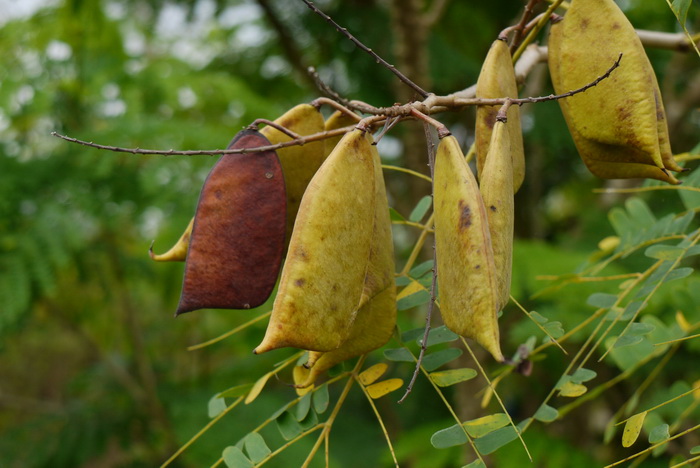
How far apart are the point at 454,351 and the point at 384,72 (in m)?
1.51

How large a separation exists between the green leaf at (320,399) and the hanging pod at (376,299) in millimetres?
50

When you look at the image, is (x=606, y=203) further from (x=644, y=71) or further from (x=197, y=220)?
(x=197, y=220)

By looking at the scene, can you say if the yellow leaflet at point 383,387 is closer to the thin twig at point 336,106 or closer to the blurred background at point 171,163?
the thin twig at point 336,106

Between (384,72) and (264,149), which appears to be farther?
(384,72)

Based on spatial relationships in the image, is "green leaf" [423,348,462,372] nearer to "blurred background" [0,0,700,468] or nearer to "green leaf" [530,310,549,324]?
"green leaf" [530,310,549,324]

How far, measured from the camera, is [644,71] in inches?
22.3

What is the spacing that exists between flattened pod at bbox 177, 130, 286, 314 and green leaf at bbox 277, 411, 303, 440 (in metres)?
0.16

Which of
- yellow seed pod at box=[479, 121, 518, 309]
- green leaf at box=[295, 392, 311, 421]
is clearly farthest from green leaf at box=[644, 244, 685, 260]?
green leaf at box=[295, 392, 311, 421]

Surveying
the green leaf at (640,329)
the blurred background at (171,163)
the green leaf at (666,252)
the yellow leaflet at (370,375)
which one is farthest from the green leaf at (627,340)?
the blurred background at (171,163)

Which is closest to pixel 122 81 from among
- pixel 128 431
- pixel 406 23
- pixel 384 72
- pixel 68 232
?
pixel 68 232

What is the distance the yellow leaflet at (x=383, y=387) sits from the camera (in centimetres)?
65

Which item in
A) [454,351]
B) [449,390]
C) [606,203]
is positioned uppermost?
[454,351]

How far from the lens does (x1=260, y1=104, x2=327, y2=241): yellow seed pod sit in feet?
2.05

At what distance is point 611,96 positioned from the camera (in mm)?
568
